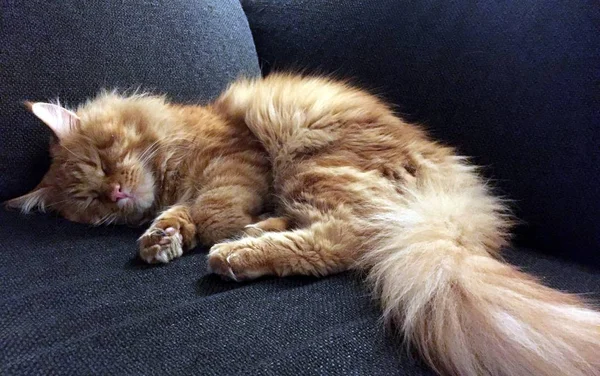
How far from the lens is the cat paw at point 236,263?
1.08 meters

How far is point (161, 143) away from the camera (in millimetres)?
1494

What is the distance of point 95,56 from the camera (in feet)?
4.96

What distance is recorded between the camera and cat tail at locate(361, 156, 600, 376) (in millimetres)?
771

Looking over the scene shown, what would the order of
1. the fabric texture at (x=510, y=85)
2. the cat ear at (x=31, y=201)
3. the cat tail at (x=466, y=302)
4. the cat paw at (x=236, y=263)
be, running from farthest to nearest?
the cat ear at (x=31, y=201) < the fabric texture at (x=510, y=85) < the cat paw at (x=236, y=263) < the cat tail at (x=466, y=302)

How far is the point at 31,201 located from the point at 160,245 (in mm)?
483

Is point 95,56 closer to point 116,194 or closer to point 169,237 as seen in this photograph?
point 116,194

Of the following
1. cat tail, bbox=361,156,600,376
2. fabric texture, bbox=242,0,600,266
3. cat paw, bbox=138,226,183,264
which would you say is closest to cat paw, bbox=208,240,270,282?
cat paw, bbox=138,226,183,264

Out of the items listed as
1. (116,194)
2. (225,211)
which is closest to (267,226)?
(225,211)

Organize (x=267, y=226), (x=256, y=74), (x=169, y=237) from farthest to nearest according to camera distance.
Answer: (x=256, y=74)
(x=267, y=226)
(x=169, y=237)

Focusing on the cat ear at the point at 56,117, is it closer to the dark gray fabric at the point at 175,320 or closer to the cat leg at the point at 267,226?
the dark gray fabric at the point at 175,320

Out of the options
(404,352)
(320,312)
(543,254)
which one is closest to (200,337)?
(320,312)

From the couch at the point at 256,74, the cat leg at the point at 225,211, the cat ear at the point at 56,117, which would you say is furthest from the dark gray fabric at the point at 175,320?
the cat ear at the point at 56,117

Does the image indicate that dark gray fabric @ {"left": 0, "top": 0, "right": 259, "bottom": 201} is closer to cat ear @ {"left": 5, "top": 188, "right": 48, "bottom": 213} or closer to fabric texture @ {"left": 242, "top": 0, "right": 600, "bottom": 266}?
cat ear @ {"left": 5, "top": 188, "right": 48, "bottom": 213}

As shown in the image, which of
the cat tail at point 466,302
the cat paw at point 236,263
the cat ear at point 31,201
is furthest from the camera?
the cat ear at point 31,201
